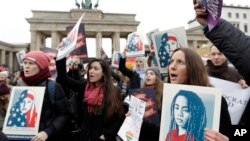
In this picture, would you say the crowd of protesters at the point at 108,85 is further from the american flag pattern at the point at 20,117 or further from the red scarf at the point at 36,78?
the american flag pattern at the point at 20,117

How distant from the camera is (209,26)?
1750 mm

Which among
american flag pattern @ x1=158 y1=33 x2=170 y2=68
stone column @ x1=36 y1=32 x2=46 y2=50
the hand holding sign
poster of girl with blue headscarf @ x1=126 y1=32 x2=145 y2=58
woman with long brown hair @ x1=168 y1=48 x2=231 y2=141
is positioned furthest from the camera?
stone column @ x1=36 y1=32 x2=46 y2=50

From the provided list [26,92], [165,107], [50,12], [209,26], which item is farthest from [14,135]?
[50,12]

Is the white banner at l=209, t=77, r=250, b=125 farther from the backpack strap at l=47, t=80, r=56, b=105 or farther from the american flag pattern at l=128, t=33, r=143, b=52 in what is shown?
the american flag pattern at l=128, t=33, r=143, b=52

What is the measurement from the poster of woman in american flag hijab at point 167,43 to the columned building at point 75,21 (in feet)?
140

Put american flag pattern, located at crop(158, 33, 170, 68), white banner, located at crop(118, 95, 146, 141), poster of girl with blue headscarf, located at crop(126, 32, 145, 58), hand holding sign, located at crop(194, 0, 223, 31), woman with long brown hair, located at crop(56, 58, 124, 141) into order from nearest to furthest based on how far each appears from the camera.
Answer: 1. hand holding sign, located at crop(194, 0, 223, 31)
2. white banner, located at crop(118, 95, 146, 141)
3. woman with long brown hair, located at crop(56, 58, 124, 141)
4. american flag pattern, located at crop(158, 33, 170, 68)
5. poster of girl with blue headscarf, located at crop(126, 32, 145, 58)

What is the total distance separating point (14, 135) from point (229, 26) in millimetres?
2089

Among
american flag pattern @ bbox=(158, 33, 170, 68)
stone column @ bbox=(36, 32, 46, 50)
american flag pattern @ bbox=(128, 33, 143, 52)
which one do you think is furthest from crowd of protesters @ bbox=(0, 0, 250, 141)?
stone column @ bbox=(36, 32, 46, 50)

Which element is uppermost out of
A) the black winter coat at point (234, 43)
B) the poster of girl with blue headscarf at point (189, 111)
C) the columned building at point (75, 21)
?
the columned building at point (75, 21)

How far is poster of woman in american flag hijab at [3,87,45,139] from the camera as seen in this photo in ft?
9.20

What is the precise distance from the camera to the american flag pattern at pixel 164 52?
3877 mm

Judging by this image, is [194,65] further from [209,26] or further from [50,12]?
[50,12]

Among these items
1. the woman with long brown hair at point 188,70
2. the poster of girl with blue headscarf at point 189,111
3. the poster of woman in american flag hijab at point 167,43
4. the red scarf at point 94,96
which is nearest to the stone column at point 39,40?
the poster of woman in american flag hijab at point 167,43

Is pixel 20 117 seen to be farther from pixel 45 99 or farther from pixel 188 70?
pixel 188 70
